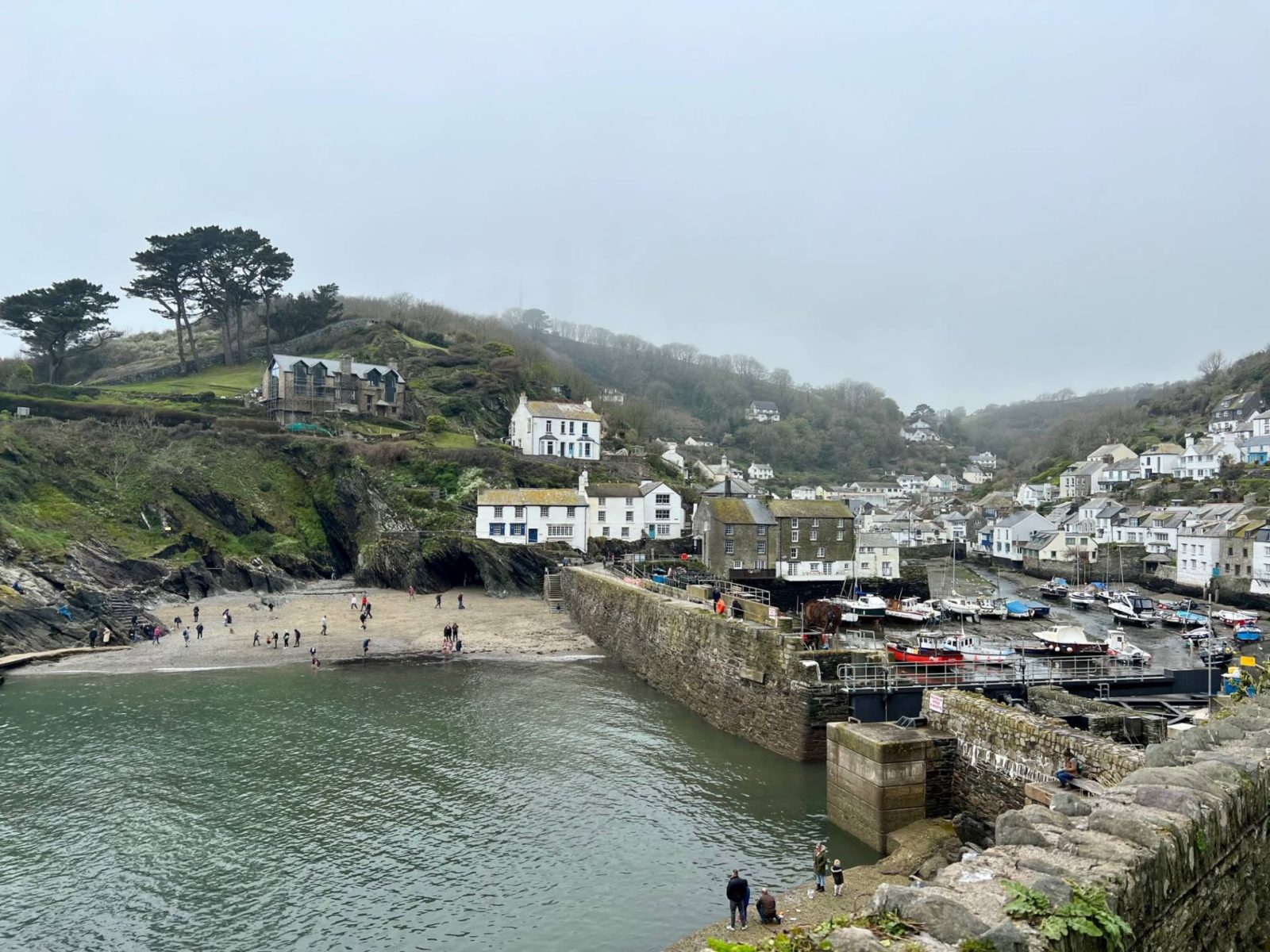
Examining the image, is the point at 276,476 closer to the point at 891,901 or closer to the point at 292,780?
the point at 292,780

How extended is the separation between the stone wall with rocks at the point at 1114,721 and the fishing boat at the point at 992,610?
39.3 meters

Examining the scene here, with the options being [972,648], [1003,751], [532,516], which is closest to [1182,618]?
[972,648]

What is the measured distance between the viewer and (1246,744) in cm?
923

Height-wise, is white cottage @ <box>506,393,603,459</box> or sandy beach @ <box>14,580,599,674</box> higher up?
white cottage @ <box>506,393,603,459</box>

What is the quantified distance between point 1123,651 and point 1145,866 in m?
40.4

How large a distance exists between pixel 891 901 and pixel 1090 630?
54.2 m

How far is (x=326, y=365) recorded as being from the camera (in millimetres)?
78000

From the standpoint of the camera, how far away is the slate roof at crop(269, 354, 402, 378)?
7531 cm

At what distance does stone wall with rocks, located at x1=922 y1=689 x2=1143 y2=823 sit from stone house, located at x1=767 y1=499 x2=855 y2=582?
39.9 meters

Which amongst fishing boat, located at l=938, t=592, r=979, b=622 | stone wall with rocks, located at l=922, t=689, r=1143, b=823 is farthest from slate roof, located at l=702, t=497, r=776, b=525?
stone wall with rocks, located at l=922, t=689, r=1143, b=823

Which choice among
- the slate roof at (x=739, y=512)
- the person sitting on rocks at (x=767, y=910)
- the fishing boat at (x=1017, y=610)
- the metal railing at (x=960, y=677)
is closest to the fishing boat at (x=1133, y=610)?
the fishing boat at (x=1017, y=610)

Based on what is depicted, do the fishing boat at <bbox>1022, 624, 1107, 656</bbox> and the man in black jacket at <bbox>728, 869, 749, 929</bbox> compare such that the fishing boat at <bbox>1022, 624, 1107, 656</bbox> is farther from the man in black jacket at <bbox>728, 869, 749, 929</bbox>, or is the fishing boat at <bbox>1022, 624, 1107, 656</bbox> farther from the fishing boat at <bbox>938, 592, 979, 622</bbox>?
the man in black jacket at <bbox>728, 869, 749, 929</bbox>

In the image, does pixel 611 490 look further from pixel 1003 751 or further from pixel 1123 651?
pixel 1003 751

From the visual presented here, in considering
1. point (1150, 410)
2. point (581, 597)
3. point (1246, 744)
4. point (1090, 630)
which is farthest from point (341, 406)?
point (1150, 410)
